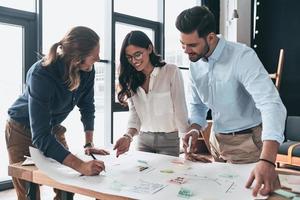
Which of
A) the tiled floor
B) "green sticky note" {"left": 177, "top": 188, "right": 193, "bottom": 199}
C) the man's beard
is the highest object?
the man's beard

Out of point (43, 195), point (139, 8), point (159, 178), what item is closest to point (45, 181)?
point (159, 178)

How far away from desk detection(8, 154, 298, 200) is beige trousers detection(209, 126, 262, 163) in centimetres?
46

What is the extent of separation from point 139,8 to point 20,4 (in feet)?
5.64

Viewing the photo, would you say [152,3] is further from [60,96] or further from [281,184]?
[281,184]

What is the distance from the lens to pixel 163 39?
4.73 meters

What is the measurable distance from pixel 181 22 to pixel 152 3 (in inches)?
135

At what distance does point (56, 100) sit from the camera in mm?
1454

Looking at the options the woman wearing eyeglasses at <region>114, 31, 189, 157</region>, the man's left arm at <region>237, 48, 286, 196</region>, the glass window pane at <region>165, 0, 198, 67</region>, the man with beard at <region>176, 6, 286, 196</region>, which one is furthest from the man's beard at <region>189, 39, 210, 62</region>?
the glass window pane at <region>165, 0, 198, 67</region>

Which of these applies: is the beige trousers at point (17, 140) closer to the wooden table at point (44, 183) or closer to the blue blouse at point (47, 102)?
the blue blouse at point (47, 102)

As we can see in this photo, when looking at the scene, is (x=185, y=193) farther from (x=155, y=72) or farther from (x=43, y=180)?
(x=155, y=72)

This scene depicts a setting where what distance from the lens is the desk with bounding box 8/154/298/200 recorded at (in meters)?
1.04

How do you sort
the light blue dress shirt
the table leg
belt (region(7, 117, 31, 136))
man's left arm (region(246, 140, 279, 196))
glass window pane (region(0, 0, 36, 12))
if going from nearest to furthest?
man's left arm (region(246, 140, 279, 196)), the light blue dress shirt, the table leg, belt (region(7, 117, 31, 136)), glass window pane (region(0, 0, 36, 12))

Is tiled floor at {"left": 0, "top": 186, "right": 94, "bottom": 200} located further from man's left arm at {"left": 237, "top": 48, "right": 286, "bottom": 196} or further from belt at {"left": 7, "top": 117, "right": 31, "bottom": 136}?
man's left arm at {"left": 237, "top": 48, "right": 286, "bottom": 196}

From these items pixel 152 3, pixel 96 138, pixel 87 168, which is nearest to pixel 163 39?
pixel 152 3
